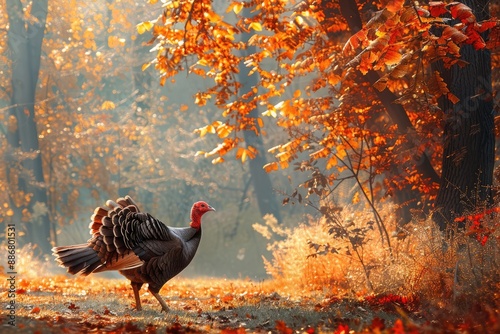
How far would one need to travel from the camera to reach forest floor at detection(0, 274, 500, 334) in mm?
6602

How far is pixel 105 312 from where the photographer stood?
327 inches

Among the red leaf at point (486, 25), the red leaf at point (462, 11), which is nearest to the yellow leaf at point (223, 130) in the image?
→ the red leaf at point (486, 25)

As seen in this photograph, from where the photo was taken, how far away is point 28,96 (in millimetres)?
22297

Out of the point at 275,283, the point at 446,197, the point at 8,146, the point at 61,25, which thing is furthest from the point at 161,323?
the point at 61,25

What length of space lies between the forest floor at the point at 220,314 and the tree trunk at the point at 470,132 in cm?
213

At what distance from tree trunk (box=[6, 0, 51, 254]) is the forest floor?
36.8ft

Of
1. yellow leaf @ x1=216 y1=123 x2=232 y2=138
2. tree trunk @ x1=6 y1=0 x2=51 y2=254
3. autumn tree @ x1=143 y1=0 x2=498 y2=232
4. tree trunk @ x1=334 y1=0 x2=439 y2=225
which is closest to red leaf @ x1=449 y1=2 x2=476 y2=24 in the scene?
autumn tree @ x1=143 y1=0 x2=498 y2=232

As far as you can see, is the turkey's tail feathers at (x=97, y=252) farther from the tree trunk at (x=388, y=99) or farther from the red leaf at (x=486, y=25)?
the tree trunk at (x=388, y=99)

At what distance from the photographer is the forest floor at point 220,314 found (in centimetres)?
660

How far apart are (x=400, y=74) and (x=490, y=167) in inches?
165

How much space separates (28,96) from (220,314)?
15774mm

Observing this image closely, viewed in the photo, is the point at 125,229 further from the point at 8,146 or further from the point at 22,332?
the point at 8,146

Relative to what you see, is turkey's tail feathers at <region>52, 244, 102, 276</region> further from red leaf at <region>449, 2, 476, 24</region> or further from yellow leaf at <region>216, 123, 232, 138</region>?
red leaf at <region>449, 2, 476, 24</region>

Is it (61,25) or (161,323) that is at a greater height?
(61,25)
